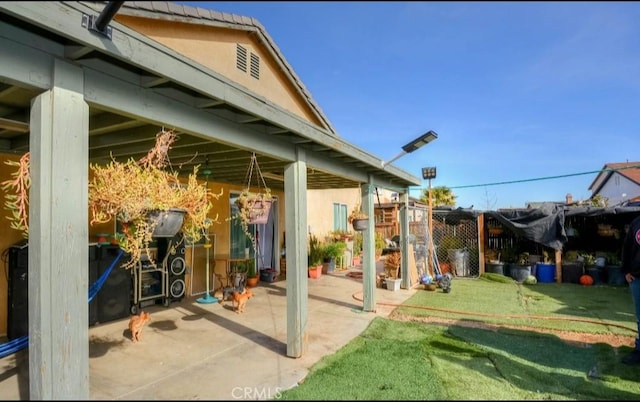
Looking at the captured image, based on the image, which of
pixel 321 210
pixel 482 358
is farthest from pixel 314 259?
pixel 482 358

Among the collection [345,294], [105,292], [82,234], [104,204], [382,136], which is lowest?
[345,294]

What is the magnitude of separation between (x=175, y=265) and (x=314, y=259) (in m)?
4.03

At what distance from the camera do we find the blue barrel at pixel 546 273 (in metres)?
8.63

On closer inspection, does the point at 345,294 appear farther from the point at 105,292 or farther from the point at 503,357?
the point at 105,292

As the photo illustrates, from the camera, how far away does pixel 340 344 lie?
415cm

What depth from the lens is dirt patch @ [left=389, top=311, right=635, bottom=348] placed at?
4.30 meters

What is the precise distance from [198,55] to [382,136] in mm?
4532

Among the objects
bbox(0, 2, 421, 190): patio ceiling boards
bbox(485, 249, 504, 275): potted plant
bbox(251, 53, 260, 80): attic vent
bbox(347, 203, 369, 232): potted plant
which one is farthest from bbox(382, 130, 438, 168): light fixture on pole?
bbox(251, 53, 260, 80): attic vent

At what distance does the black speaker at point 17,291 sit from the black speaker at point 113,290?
2.65ft

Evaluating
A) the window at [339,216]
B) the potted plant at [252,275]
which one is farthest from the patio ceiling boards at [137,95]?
the window at [339,216]

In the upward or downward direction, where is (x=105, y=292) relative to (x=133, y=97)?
downward

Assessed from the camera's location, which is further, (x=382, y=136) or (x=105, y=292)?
(x=382, y=136)

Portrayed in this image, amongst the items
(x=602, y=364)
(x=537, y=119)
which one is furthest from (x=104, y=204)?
(x=537, y=119)

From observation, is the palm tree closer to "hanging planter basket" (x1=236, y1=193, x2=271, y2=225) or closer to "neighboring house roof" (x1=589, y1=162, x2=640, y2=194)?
"neighboring house roof" (x1=589, y1=162, x2=640, y2=194)
